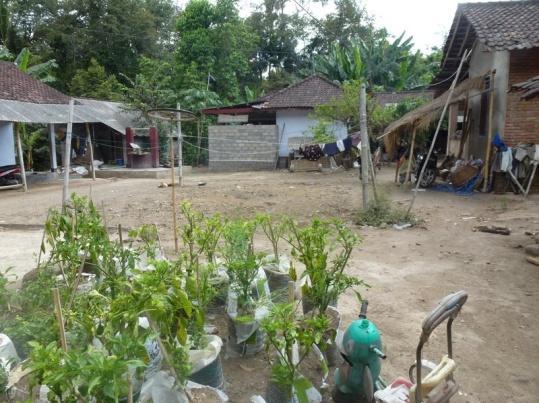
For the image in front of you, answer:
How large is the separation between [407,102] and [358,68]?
3.46 meters

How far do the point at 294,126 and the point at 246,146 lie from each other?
7.73 ft

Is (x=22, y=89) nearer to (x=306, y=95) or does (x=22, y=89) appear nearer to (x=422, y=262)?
(x=306, y=95)

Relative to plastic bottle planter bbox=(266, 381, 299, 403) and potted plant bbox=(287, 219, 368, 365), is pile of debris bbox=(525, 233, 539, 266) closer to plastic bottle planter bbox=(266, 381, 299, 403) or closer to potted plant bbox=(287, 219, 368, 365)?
potted plant bbox=(287, 219, 368, 365)

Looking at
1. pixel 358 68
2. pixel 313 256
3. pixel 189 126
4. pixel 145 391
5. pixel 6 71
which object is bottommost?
pixel 145 391

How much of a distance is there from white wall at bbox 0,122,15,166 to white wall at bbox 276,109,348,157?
10059 millimetres

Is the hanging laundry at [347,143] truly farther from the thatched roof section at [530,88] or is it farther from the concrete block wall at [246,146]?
the thatched roof section at [530,88]

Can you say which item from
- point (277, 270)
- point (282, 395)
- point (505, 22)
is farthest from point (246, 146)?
point (282, 395)

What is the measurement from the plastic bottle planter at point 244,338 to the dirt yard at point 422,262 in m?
0.07

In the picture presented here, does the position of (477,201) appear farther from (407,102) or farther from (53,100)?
(53,100)

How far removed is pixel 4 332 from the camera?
8.07 ft

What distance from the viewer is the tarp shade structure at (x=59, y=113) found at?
11891 millimetres

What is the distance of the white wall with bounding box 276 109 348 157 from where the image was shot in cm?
1941

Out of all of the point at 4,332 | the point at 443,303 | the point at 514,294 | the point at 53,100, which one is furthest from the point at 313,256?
the point at 53,100

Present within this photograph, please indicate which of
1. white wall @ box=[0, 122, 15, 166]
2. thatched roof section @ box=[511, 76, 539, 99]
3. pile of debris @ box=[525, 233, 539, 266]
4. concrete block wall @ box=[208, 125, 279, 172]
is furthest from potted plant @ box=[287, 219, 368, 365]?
concrete block wall @ box=[208, 125, 279, 172]
